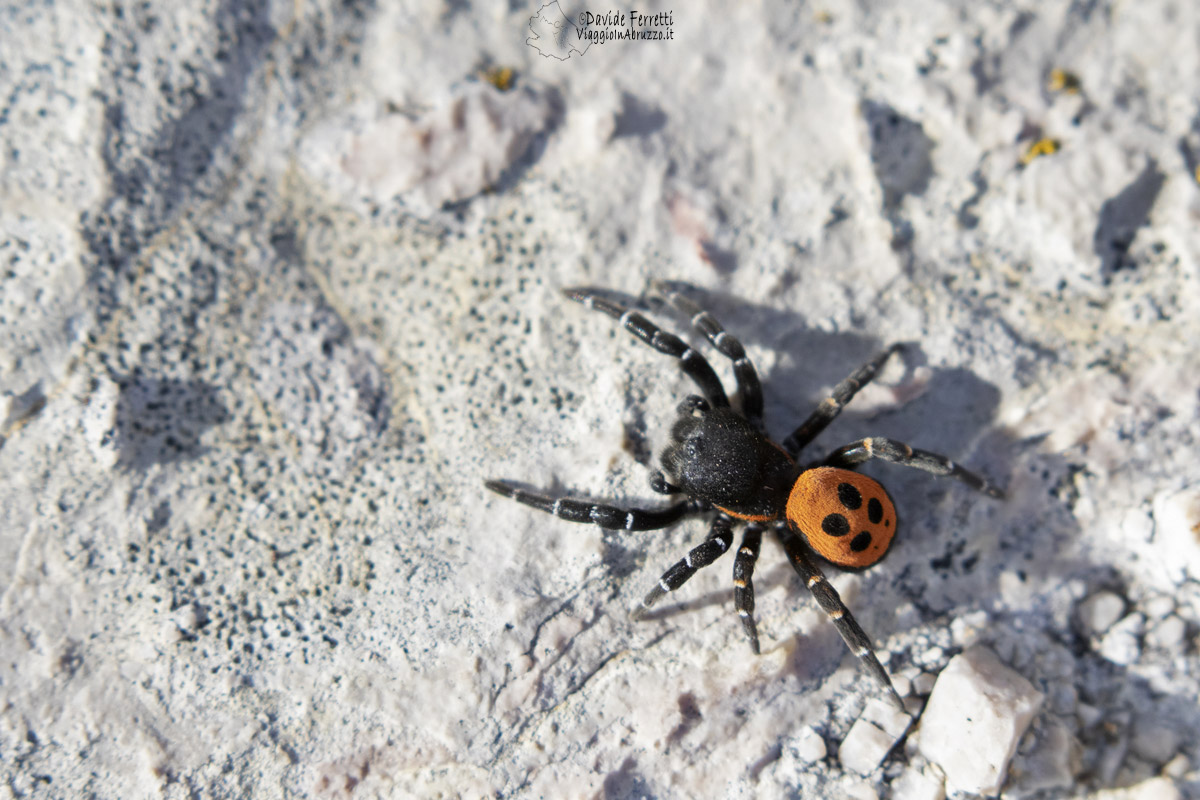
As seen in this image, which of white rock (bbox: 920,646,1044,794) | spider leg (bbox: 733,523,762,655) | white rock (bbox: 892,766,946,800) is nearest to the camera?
white rock (bbox: 920,646,1044,794)

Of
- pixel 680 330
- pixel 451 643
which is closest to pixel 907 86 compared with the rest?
pixel 680 330

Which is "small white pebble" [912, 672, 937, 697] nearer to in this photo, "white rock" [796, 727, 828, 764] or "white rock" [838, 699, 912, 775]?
"white rock" [838, 699, 912, 775]

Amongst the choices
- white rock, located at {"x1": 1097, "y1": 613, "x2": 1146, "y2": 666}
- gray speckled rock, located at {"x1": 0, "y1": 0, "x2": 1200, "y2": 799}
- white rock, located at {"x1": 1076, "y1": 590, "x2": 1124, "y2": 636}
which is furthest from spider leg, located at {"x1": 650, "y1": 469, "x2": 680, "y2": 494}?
white rock, located at {"x1": 1097, "y1": 613, "x2": 1146, "y2": 666}

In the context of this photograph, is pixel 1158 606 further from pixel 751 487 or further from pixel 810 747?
pixel 751 487

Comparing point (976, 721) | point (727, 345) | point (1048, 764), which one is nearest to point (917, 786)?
point (976, 721)

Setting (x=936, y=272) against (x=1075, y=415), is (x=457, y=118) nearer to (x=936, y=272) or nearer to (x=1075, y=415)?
(x=936, y=272)
